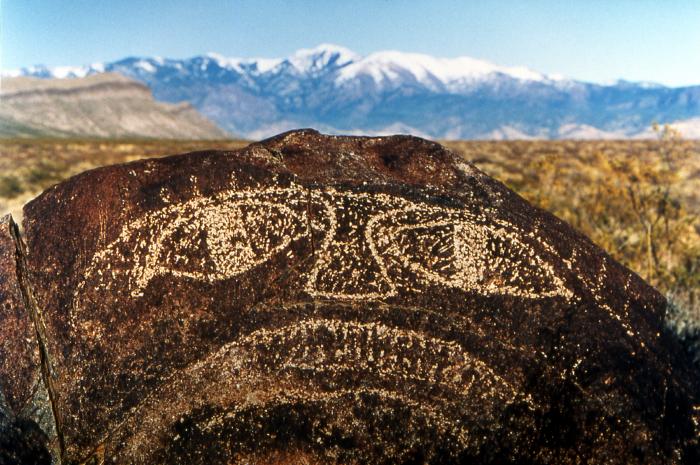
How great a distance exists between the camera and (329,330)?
600 cm

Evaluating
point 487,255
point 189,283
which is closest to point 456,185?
point 487,255

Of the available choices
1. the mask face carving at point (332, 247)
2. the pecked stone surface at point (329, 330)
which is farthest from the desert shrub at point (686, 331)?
the mask face carving at point (332, 247)

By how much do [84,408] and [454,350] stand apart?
10.9ft

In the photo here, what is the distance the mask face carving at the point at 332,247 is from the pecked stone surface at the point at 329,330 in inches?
0.7

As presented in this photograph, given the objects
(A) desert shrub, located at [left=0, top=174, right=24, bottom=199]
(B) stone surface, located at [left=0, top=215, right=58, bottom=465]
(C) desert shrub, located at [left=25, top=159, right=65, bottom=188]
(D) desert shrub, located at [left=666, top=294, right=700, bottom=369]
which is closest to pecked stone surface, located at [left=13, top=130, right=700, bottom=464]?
(B) stone surface, located at [left=0, top=215, right=58, bottom=465]

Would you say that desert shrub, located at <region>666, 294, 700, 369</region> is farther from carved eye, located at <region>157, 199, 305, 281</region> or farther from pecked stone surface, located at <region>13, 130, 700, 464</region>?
carved eye, located at <region>157, 199, 305, 281</region>

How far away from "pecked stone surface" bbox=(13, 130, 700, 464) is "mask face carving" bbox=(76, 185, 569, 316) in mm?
18

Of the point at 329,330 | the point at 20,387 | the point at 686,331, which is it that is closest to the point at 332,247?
the point at 329,330

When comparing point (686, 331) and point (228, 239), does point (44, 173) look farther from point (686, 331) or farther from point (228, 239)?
point (686, 331)

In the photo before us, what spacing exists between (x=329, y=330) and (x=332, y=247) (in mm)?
780

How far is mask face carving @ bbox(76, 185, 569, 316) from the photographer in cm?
603

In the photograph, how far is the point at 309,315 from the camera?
19.8 feet

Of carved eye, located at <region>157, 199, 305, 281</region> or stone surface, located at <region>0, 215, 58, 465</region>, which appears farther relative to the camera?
carved eye, located at <region>157, 199, 305, 281</region>

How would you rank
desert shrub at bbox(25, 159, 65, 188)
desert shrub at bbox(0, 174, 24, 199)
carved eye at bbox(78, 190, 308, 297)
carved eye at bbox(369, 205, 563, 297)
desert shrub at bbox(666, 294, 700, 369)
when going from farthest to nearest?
1. desert shrub at bbox(25, 159, 65, 188)
2. desert shrub at bbox(0, 174, 24, 199)
3. desert shrub at bbox(666, 294, 700, 369)
4. carved eye at bbox(369, 205, 563, 297)
5. carved eye at bbox(78, 190, 308, 297)
